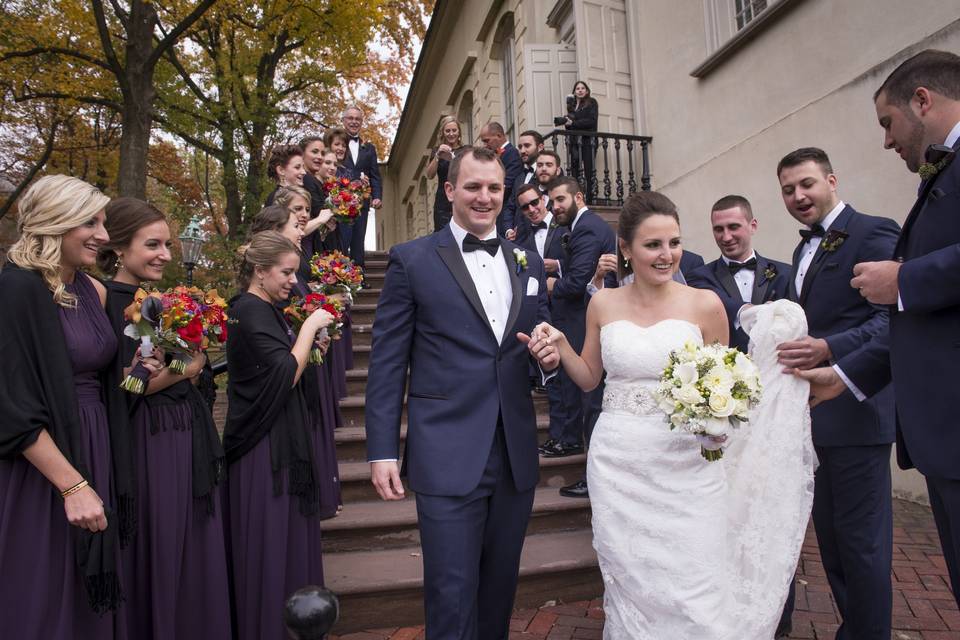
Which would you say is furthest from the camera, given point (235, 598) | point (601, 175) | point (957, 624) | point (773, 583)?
point (601, 175)

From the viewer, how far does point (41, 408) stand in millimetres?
2250

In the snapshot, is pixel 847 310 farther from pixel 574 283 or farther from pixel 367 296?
pixel 367 296

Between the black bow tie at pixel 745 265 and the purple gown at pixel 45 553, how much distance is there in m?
3.69

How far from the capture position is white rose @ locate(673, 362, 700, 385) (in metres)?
2.42

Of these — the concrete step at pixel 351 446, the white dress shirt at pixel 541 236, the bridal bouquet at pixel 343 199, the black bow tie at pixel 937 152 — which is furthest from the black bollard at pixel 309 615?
the white dress shirt at pixel 541 236

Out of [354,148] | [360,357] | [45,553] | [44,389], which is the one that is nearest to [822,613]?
[45,553]

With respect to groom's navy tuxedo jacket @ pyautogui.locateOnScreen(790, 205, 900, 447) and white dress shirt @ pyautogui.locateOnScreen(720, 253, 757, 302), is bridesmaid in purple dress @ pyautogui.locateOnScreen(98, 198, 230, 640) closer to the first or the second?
groom's navy tuxedo jacket @ pyautogui.locateOnScreen(790, 205, 900, 447)

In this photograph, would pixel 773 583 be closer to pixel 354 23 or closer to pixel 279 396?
pixel 279 396

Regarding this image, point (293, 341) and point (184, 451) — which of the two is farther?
point (293, 341)

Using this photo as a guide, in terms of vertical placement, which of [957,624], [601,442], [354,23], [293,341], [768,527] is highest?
[354,23]

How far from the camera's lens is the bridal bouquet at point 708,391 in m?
2.35

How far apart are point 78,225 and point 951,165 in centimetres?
313

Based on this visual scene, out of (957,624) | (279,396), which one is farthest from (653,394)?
(957,624)

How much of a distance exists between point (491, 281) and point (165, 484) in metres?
1.70
